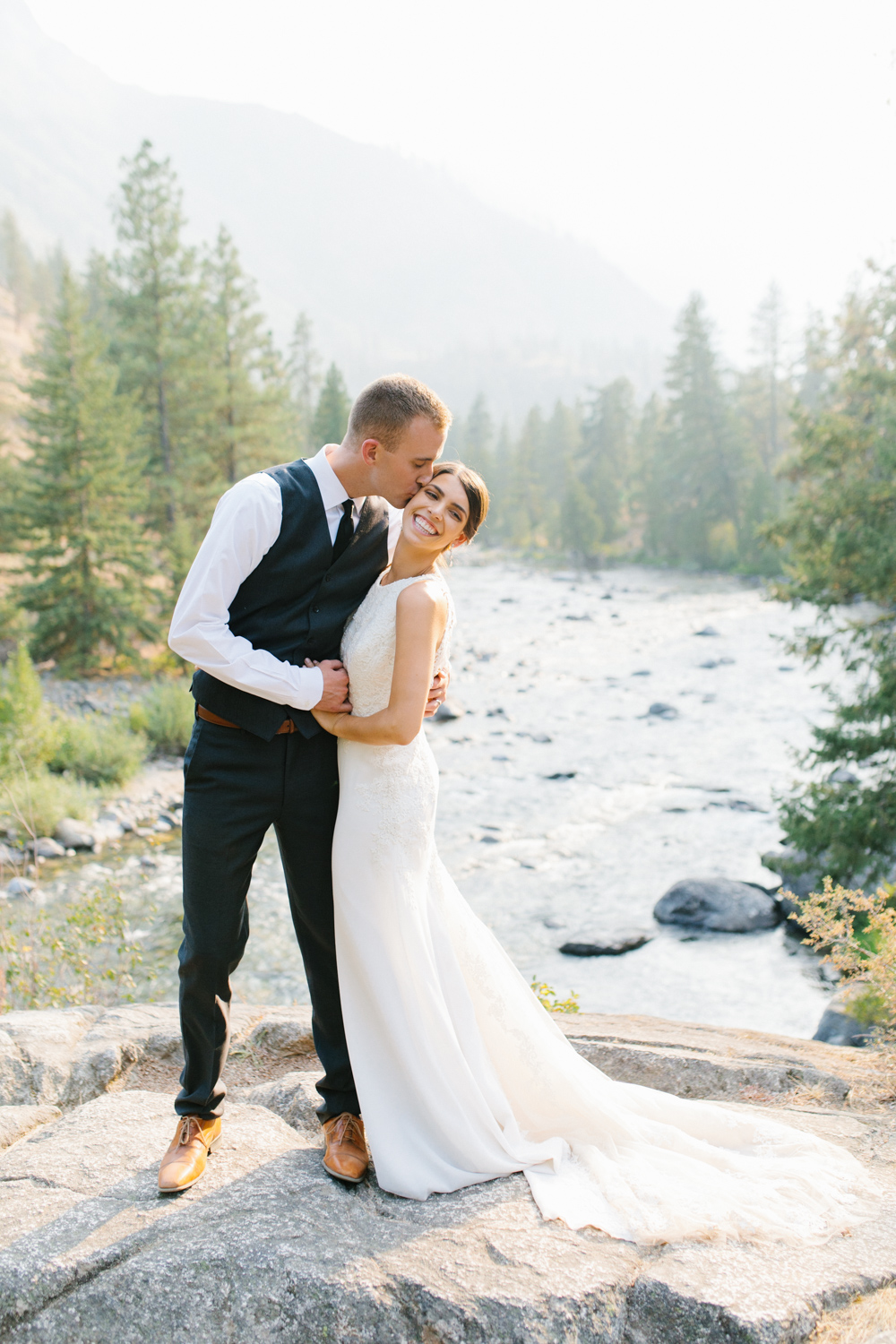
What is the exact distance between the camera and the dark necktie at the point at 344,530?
2.92 metres

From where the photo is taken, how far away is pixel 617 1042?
4.50 metres

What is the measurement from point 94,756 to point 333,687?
10833 mm

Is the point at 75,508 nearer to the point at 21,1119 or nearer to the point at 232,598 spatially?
the point at 21,1119

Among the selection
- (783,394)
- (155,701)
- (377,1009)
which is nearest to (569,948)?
(377,1009)

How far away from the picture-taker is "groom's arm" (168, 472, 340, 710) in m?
2.67

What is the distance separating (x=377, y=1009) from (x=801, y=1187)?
1.41 meters

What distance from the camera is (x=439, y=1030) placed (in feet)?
9.55

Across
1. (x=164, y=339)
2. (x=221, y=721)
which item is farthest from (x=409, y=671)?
(x=164, y=339)

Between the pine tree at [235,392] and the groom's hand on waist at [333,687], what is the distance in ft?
69.7

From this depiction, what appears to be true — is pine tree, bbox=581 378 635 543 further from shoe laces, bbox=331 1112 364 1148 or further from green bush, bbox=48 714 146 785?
shoe laces, bbox=331 1112 364 1148

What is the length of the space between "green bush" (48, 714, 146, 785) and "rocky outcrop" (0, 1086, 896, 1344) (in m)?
10.5

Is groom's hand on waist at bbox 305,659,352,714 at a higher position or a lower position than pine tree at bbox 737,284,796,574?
lower

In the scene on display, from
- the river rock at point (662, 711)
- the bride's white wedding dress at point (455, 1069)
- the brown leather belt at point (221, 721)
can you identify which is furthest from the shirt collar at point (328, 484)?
the river rock at point (662, 711)

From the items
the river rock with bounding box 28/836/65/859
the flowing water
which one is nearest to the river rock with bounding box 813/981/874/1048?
the flowing water
